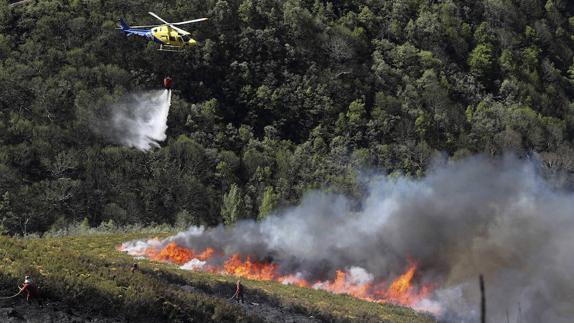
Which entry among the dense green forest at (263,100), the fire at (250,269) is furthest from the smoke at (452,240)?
the dense green forest at (263,100)

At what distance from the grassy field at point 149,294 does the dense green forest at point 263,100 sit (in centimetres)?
5146

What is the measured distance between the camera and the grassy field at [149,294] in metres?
31.1

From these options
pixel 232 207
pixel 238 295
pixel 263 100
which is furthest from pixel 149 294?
pixel 263 100

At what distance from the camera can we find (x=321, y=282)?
51469mm

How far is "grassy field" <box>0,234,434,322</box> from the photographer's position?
31062mm

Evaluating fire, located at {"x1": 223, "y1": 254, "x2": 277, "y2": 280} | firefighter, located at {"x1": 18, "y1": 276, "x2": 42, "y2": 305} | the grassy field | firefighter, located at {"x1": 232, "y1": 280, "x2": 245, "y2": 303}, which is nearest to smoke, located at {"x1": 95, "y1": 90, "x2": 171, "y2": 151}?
fire, located at {"x1": 223, "y1": 254, "x2": 277, "y2": 280}

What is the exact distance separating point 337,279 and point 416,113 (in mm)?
95457

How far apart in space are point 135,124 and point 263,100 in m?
30.5

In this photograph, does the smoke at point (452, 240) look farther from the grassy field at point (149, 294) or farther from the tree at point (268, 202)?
the tree at point (268, 202)

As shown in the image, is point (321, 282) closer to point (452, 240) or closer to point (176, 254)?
point (452, 240)

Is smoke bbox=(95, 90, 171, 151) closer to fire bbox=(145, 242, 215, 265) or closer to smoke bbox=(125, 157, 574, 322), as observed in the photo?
fire bbox=(145, 242, 215, 265)

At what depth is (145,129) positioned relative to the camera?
111 metres

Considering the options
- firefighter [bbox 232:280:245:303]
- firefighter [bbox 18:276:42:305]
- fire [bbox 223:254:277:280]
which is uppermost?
fire [bbox 223:254:277:280]

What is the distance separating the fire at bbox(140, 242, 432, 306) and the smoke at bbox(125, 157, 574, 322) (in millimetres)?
404
